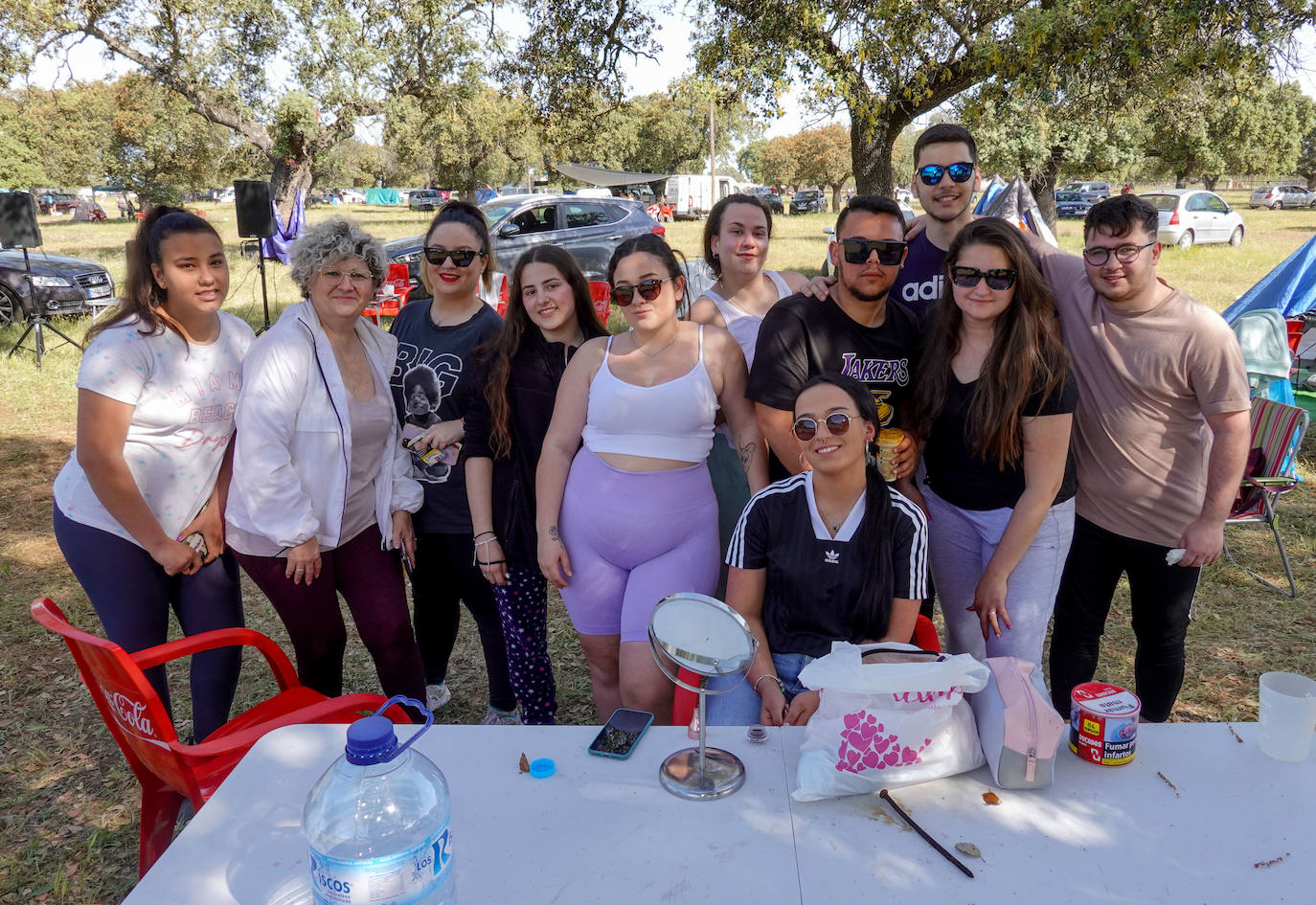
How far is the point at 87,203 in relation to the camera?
4825cm

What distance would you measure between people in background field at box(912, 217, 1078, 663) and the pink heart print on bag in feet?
3.29

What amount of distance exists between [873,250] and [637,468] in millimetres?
935

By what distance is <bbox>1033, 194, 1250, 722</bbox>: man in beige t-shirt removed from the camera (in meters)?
2.48

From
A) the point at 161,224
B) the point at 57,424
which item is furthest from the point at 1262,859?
the point at 57,424

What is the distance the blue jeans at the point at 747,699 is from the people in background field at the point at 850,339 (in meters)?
0.57

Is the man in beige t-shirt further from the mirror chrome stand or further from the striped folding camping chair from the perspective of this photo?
the striped folding camping chair

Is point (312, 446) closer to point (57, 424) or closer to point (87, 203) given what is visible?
point (57, 424)

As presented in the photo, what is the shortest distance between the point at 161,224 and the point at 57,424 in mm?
6619

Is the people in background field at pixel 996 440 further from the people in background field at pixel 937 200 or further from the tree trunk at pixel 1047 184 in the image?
the tree trunk at pixel 1047 184

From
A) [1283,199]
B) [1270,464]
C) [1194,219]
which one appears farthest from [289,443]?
[1283,199]

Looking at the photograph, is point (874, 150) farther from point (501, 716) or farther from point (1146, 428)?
point (501, 716)

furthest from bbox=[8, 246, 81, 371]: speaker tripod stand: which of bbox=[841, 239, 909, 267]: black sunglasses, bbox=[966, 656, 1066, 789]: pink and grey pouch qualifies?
bbox=[966, 656, 1066, 789]: pink and grey pouch

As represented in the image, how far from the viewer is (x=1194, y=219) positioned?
2034cm

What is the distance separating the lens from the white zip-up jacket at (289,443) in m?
2.50
